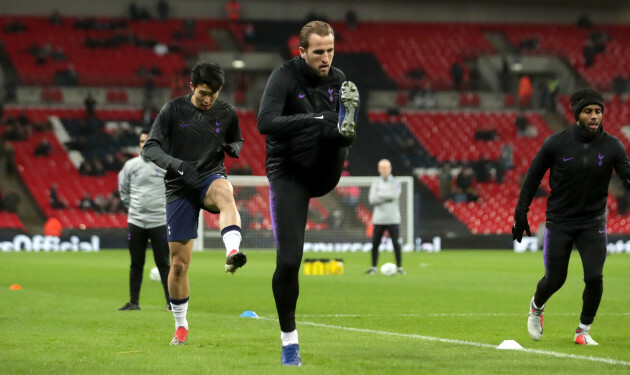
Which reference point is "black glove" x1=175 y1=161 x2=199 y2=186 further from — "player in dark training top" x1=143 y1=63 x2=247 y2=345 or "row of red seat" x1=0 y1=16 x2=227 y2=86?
"row of red seat" x1=0 y1=16 x2=227 y2=86

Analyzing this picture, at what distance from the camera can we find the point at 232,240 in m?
9.13

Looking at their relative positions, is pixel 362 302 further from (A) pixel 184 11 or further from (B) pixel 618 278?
(A) pixel 184 11

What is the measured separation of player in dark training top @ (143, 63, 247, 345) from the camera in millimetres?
9609

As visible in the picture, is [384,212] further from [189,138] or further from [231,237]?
[231,237]

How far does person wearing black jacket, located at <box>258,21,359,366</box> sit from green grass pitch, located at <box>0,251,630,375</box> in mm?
687

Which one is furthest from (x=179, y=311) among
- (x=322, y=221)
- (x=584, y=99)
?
(x=322, y=221)

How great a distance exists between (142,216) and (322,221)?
72.1ft

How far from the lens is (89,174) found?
41062 millimetres

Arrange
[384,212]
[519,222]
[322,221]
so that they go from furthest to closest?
[322,221] → [384,212] → [519,222]

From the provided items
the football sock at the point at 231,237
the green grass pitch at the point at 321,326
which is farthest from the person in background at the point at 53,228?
the football sock at the point at 231,237

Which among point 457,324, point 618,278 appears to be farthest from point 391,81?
point 457,324

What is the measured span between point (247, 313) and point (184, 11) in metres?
41.4

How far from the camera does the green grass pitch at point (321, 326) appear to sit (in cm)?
836

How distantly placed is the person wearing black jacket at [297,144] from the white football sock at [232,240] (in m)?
0.99
